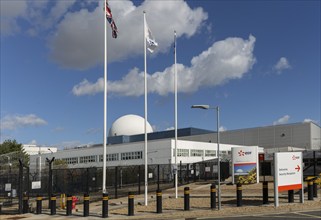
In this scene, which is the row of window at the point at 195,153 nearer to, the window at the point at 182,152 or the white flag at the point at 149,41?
the window at the point at 182,152

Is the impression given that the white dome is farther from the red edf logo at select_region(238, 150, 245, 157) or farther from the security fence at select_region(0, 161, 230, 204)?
the red edf logo at select_region(238, 150, 245, 157)

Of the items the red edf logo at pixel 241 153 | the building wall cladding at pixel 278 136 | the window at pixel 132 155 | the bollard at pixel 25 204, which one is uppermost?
the building wall cladding at pixel 278 136

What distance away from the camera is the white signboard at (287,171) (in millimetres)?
20391

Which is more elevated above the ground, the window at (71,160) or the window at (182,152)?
the window at (182,152)

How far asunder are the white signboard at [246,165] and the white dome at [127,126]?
74215mm

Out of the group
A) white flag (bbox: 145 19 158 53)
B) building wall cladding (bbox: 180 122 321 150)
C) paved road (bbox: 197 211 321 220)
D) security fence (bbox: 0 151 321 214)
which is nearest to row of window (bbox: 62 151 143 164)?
security fence (bbox: 0 151 321 214)

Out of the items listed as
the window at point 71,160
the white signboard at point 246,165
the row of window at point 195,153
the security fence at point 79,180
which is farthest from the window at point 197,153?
the white signboard at point 246,165

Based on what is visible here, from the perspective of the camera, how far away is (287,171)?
68.8 feet

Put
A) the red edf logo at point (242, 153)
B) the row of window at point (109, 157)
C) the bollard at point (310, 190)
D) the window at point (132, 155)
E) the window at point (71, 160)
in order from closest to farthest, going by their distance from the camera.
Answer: the bollard at point (310, 190)
the red edf logo at point (242, 153)
the window at point (132, 155)
the row of window at point (109, 157)
the window at point (71, 160)

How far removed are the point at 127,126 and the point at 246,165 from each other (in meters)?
76.4

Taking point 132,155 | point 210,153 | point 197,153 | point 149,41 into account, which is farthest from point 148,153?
point 149,41

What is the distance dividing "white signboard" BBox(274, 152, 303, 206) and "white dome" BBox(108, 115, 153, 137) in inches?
3622

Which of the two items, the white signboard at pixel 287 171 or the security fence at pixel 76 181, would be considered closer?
the white signboard at pixel 287 171

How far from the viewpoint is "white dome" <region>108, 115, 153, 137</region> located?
11312 centimetres
